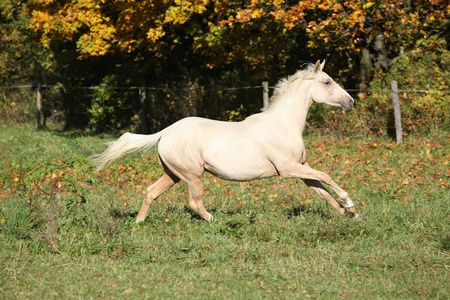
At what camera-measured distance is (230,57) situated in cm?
1716

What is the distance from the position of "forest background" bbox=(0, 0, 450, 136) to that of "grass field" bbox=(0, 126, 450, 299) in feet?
16.6

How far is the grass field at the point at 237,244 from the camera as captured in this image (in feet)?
16.2

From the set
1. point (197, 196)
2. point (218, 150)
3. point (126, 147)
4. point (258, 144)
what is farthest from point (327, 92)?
point (126, 147)

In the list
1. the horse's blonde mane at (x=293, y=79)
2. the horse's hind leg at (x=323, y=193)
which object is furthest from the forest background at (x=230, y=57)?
the horse's hind leg at (x=323, y=193)

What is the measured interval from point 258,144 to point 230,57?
1095 centimetres

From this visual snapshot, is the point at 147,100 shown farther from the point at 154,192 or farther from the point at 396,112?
the point at 154,192

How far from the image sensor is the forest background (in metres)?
13.6

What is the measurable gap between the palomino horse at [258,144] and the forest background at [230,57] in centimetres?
616

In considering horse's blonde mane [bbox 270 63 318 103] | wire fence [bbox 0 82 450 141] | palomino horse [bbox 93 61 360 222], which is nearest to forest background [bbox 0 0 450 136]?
wire fence [bbox 0 82 450 141]

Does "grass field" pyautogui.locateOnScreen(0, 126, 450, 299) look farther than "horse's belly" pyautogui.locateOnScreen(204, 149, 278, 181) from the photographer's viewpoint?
No

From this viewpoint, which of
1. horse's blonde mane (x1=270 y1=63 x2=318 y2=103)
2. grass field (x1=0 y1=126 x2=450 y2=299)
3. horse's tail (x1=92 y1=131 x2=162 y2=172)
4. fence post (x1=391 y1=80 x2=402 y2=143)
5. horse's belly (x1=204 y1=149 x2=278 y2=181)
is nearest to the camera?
grass field (x1=0 y1=126 x2=450 y2=299)

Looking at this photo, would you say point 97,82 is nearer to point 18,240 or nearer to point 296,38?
point 296,38

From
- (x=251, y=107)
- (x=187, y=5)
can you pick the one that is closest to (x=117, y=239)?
(x=187, y=5)

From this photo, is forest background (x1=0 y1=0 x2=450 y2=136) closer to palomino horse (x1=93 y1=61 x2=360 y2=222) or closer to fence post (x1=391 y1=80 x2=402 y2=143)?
fence post (x1=391 y1=80 x2=402 y2=143)
